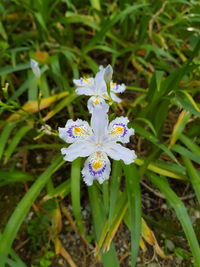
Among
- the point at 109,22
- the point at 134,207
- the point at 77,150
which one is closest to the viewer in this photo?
the point at 77,150

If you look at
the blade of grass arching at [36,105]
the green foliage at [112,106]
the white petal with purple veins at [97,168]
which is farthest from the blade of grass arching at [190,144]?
the blade of grass arching at [36,105]

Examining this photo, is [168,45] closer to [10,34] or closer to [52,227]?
[10,34]

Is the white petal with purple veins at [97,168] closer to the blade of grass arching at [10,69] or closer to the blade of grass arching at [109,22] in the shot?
the blade of grass arching at [10,69]

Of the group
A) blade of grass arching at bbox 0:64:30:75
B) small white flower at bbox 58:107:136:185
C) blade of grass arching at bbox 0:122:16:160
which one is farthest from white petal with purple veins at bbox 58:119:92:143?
blade of grass arching at bbox 0:64:30:75

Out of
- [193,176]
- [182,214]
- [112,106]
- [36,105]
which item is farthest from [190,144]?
[36,105]

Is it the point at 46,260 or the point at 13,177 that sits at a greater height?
the point at 13,177

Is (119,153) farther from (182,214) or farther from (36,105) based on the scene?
(36,105)

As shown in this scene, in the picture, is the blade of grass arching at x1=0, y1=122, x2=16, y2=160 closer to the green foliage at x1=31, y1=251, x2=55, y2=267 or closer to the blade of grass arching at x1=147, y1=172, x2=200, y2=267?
the green foliage at x1=31, y1=251, x2=55, y2=267
